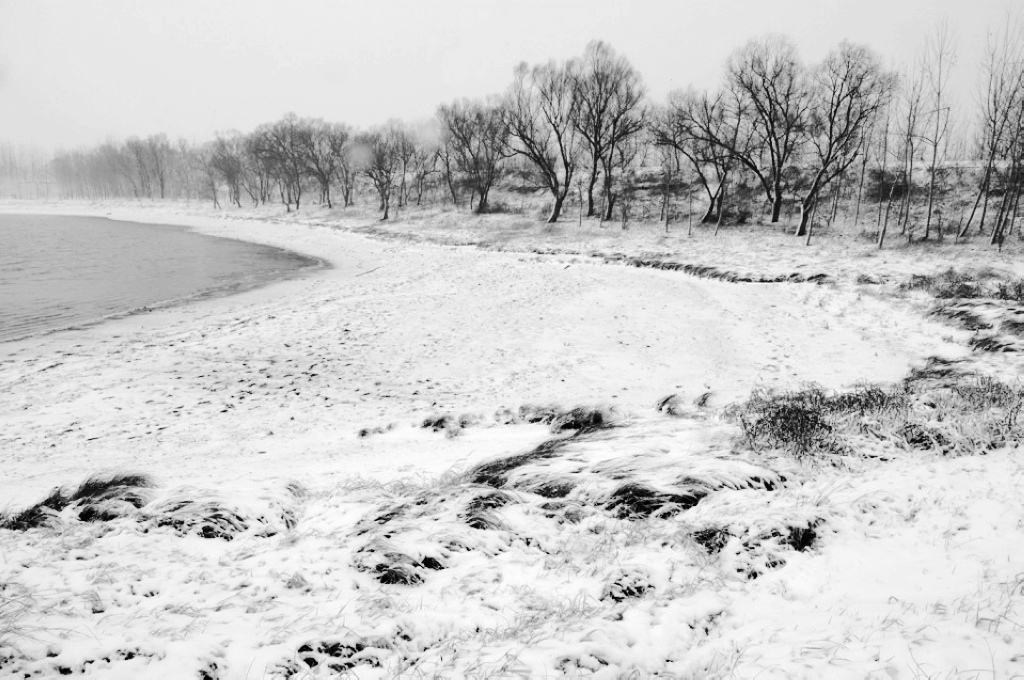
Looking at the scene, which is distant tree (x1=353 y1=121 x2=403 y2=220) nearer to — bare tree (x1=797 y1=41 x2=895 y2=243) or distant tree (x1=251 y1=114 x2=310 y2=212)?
distant tree (x1=251 y1=114 x2=310 y2=212)

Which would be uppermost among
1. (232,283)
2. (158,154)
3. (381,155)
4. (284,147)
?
(158,154)

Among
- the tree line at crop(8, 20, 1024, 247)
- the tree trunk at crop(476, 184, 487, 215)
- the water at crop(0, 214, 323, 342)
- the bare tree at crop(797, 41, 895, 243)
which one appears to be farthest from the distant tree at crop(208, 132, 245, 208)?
the bare tree at crop(797, 41, 895, 243)

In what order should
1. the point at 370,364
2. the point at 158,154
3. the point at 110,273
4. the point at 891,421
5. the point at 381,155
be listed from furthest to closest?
the point at 158,154
the point at 381,155
the point at 110,273
the point at 370,364
the point at 891,421

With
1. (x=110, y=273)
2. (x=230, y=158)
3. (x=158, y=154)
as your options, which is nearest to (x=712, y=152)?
(x=110, y=273)

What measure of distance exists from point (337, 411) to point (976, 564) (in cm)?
894

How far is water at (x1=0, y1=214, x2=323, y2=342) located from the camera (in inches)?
636

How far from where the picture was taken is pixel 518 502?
512cm

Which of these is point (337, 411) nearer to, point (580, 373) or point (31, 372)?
point (580, 373)

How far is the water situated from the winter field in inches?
150

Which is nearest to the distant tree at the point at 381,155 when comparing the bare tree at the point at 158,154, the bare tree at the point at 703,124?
the bare tree at the point at 703,124

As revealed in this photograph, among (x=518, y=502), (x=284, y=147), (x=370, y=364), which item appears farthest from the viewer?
(x=284, y=147)

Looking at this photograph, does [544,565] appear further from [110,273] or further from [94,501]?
[110,273]

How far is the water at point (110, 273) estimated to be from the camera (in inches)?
636

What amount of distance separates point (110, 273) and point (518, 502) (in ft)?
91.4
